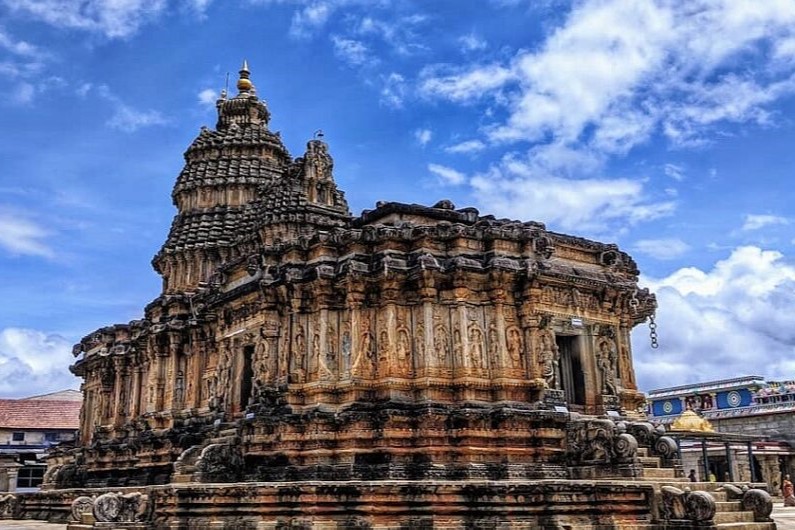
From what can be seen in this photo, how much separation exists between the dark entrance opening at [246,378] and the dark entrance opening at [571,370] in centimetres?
894

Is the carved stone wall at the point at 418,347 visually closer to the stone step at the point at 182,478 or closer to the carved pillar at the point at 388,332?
the carved pillar at the point at 388,332

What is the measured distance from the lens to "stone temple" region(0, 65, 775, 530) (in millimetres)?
14867

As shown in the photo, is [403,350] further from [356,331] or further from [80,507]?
[80,507]

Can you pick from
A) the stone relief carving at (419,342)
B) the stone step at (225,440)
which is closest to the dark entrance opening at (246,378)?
the stone step at (225,440)

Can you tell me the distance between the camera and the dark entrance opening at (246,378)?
22922 mm

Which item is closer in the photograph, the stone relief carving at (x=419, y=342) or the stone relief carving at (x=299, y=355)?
the stone relief carving at (x=419, y=342)

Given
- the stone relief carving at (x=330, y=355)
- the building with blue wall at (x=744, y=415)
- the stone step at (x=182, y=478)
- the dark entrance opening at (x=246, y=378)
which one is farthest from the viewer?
the building with blue wall at (x=744, y=415)

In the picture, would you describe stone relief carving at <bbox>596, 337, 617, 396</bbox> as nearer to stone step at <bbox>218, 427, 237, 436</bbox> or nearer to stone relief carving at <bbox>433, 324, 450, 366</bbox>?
stone relief carving at <bbox>433, 324, 450, 366</bbox>

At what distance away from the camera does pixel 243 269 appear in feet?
80.1

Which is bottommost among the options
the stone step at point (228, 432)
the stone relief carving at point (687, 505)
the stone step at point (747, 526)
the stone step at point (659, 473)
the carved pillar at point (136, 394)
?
the stone step at point (747, 526)

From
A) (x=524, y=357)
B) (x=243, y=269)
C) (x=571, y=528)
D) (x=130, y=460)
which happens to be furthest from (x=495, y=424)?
(x=130, y=460)

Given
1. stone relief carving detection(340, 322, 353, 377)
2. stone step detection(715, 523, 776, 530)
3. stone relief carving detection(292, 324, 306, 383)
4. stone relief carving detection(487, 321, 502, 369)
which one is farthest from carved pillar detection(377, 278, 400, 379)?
stone step detection(715, 523, 776, 530)

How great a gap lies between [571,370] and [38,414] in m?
48.7

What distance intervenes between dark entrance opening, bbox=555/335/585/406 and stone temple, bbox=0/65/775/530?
40mm
